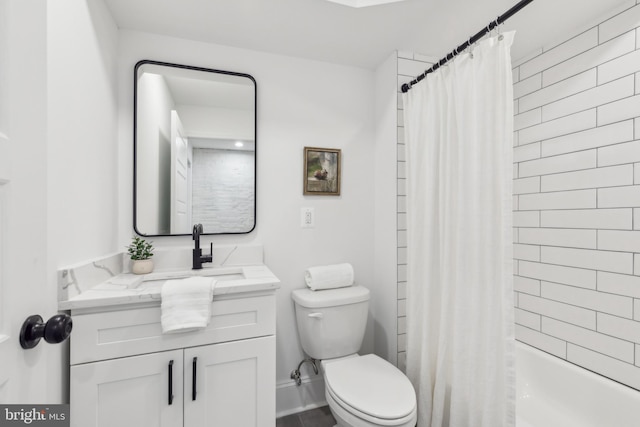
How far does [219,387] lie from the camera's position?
1254mm

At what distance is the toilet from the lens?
1.19 m

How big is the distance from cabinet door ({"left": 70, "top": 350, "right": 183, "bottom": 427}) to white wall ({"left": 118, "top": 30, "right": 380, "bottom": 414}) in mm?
682

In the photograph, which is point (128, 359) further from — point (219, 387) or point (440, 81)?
point (440, 81)

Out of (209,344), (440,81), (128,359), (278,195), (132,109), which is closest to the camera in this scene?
(128,359)

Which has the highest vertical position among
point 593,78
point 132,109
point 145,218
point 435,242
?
point 593,78

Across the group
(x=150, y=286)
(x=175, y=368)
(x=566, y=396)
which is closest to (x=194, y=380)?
(x=175, y=368)

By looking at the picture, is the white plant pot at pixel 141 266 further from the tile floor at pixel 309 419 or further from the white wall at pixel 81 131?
the tile floor at pixel 309 419

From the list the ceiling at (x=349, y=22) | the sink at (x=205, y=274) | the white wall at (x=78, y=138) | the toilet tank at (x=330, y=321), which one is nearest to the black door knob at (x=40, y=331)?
the white wall at (x=78, y=138)

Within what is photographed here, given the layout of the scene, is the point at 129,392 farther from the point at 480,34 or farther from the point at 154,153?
the point at 480,34

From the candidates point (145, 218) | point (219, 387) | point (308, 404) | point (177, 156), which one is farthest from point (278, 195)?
point (308, 404)

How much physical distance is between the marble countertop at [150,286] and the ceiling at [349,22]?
1325mm

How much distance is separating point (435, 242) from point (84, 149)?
64.3 inches

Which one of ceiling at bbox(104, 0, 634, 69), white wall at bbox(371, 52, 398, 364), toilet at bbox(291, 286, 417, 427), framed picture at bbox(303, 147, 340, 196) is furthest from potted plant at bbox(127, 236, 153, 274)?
white wall at bbox(371, 52, 398, 364)

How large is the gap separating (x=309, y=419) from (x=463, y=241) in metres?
1.40
